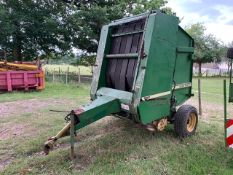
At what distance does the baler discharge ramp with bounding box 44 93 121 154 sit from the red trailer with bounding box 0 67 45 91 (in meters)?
7.89

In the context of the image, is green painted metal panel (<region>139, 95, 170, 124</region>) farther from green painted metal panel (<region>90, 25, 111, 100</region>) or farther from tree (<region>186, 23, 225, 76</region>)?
tree (<region>186, 23, 225, 76</region>)

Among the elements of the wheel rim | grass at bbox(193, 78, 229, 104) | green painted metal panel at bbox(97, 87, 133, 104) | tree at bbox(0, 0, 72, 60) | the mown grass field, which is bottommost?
the mown grass field

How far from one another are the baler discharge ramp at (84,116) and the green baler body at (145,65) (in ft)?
0.70

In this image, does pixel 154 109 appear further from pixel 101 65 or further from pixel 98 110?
pixel 101 65

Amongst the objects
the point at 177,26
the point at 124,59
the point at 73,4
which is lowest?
the point at 124,59

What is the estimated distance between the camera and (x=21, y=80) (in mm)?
11172

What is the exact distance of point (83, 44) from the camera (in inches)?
648

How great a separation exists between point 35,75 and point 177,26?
8.48m

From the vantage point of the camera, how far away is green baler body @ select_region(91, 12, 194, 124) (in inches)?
160

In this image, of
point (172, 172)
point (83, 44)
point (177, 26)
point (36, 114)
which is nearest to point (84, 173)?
point (172, 172)

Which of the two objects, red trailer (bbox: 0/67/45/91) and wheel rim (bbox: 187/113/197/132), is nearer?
wheel rim (bbox: 187/113/197/132)

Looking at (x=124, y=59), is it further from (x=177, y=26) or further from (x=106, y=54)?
(x=177, y=26)

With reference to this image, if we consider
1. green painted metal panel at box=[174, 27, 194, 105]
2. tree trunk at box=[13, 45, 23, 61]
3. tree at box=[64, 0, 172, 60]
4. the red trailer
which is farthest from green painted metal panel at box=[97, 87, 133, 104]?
tree trunk at box=[13, 45, 23, 61]

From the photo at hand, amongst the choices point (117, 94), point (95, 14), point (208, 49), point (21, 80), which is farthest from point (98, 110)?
point (208, 49)
